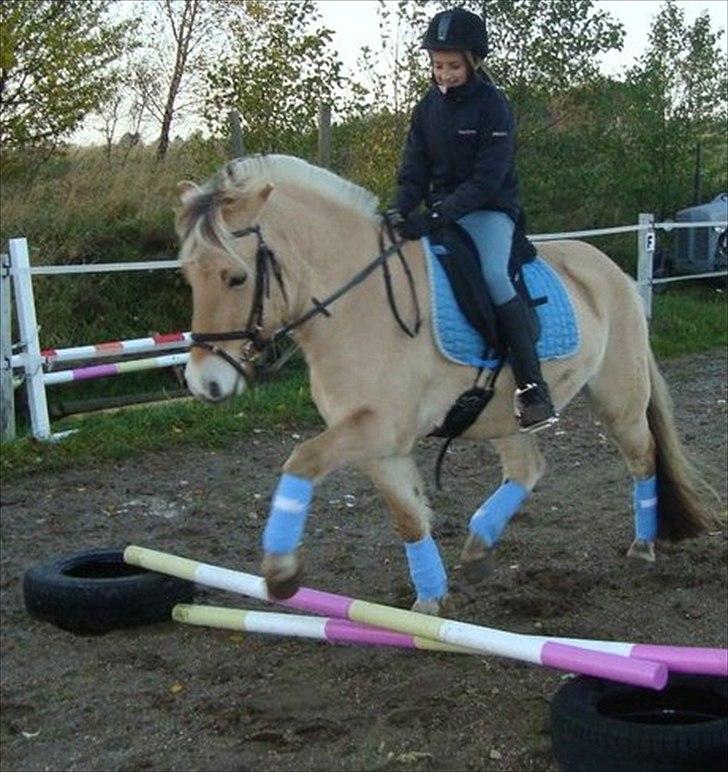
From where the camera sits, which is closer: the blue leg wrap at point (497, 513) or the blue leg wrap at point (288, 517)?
the blue leg wrap at point (288, 517)

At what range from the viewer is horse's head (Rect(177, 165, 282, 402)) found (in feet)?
12.6

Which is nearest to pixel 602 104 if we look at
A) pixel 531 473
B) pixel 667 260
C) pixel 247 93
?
pixel 667 260

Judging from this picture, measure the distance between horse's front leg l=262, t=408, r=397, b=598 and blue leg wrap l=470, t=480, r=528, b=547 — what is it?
95 centimetres

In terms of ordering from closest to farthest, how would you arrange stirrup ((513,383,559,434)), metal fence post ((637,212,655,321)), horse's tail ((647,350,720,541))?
1. stirrup ((513,383,559,434))
2. horse's tail ((647,350,720,541))
3. metal fence post ((637,212,655,321))

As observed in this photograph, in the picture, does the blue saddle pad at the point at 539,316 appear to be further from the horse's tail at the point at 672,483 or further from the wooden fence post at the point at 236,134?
the wooden fence post at the point at 236,134

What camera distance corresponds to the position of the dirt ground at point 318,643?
4148 millimetres

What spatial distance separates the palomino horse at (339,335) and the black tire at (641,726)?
1017mm

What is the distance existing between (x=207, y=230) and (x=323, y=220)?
623 mm

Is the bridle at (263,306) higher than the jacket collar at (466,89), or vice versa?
the jacket collar at (466,89)

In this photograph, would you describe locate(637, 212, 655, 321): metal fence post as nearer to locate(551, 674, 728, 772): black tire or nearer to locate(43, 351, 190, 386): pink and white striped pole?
locate(43, 351, 190, 386): pink and white striped pole

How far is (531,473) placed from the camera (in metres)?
5.37

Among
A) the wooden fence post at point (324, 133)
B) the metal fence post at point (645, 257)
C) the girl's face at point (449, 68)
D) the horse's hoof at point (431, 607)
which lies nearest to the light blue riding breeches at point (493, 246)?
the girl's face at point (449, 68)

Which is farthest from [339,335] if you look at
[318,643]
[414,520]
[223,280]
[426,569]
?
[318,643]

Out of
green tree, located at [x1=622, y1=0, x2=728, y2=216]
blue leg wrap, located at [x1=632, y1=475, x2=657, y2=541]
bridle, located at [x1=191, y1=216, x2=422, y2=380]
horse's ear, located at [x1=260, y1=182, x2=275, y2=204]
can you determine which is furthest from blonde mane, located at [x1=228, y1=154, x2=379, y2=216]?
green tree, located at [x1=622, y1=0, x2=728, y2=216]
